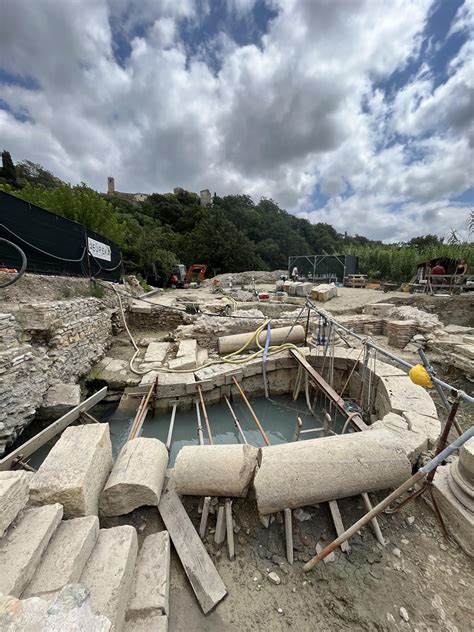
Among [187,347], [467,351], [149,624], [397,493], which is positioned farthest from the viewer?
[187,347]

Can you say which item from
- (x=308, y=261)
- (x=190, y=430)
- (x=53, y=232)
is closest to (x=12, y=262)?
(x=53, y=232)

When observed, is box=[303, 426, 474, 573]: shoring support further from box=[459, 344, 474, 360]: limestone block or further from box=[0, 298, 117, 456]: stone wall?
box=[0, 298, 117, 456]: stone wall

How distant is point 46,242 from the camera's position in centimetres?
633

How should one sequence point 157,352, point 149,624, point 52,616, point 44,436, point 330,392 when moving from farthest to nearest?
point 157,352, point 330,392, point 44,436, point 149,624, point 52,616

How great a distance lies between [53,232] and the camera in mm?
6512

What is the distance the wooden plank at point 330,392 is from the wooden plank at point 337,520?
128cm

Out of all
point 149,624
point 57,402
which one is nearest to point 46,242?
point 57,402

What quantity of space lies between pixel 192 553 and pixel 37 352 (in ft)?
14.5

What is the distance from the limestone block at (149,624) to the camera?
1614 mm

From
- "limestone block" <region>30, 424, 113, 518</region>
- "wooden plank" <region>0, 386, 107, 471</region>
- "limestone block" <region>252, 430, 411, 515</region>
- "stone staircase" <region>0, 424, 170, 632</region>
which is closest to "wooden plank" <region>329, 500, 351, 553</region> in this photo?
"limestone block" <region>252, 430, 411, 515</region>

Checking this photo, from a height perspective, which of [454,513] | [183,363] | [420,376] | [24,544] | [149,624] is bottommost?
[149,624]

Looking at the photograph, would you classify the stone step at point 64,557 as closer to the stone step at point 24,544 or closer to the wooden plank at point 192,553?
the stone step at point 24,544

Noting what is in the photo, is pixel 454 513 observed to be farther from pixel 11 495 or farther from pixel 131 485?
pixel 11 495

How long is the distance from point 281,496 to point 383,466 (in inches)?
42.8
